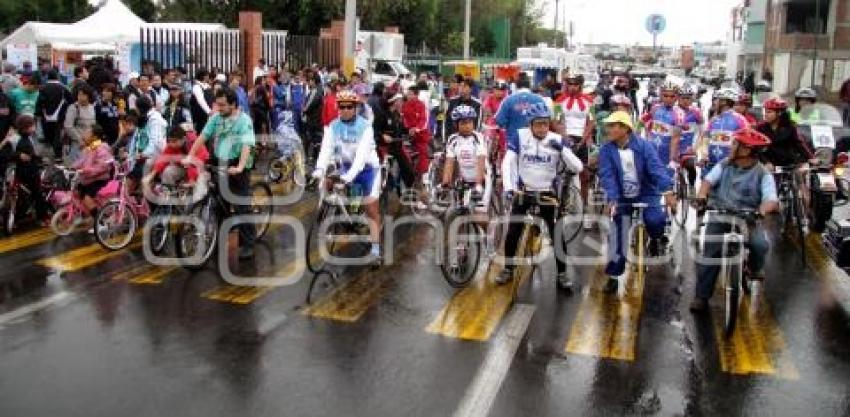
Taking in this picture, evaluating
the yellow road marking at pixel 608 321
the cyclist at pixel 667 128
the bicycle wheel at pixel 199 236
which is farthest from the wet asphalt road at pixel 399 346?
the cyclist at pixel 667 128

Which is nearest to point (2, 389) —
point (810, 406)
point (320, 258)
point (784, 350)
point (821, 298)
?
point (320, 258)

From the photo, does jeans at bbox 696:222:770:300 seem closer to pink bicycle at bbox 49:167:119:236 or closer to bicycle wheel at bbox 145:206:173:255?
bicycle wheel at bbox 145:206:173:255

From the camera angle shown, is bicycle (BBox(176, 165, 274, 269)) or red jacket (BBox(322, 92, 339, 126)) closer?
bicycle (BBox(176, 165, 274, 269))

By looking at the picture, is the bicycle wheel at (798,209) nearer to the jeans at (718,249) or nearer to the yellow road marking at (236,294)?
the jeans at (718,249)

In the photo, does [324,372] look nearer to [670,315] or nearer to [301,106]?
[670,315]

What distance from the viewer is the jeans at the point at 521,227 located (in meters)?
9.05

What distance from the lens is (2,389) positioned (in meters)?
6.09

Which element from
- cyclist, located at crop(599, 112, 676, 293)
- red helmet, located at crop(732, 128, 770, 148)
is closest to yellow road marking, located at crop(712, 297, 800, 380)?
cyclist, located at crop(599, 112, 676, 293)

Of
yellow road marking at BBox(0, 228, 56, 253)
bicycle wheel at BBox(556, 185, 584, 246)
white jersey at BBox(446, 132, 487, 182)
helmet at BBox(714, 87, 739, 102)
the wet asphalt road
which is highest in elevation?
helmet at BBox(714, 87, 739, 102)

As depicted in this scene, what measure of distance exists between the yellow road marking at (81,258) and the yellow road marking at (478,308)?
403 centimetres

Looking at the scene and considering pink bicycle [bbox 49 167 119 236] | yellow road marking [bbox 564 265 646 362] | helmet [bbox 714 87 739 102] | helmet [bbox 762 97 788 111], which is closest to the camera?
yellow road marking [bbox 564 265 646 362]

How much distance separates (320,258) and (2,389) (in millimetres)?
4208

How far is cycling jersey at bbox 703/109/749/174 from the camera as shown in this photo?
1160 cm

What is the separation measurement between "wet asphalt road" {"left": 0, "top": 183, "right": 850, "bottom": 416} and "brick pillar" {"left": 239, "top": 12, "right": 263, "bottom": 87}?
1505cm
